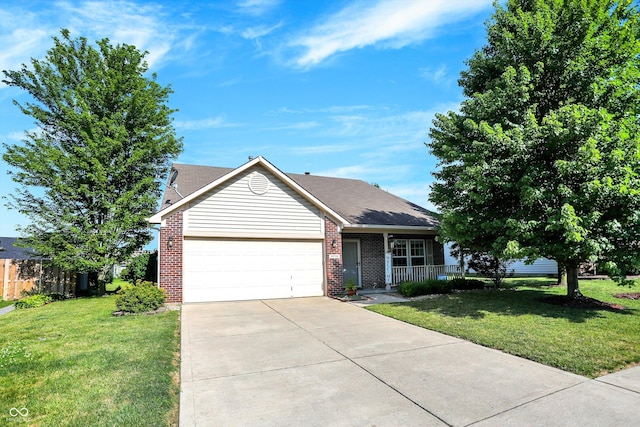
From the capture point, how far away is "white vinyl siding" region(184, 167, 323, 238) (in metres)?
12.1

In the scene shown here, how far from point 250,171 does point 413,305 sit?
290 inches

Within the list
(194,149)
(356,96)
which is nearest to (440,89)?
(356,96)

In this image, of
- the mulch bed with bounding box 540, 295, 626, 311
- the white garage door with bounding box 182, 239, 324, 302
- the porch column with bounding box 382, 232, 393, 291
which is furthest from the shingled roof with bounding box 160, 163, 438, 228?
the mulch bed with bounding box 540, 295, 626, 311

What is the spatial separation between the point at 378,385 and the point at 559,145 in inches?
317

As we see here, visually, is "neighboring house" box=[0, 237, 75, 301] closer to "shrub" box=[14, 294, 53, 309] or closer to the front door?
"shrub" box=[14, 294, 53, 309]

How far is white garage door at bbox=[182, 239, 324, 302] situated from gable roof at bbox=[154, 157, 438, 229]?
228 cm

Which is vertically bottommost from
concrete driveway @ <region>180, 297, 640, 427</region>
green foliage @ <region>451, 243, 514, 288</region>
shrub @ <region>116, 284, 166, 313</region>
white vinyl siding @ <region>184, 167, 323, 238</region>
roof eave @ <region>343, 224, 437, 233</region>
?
concrete driveway @ <region>180, 297, 640, 427</region>

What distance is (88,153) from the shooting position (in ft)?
47.8

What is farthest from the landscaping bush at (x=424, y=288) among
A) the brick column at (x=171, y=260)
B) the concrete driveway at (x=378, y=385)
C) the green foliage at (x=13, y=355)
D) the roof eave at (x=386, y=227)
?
the green foliage at (x=13, y=355)

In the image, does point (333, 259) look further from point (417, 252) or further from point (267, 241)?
point (417, 252)

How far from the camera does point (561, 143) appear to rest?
350 inches

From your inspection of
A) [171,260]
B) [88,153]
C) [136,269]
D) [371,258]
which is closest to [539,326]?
[371,258]

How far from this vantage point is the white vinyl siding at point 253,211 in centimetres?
1214

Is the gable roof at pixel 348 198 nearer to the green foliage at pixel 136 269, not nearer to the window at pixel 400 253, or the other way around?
the window at pixel 400 253
